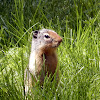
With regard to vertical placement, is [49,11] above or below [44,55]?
below

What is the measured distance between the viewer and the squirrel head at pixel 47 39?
2.74 metres

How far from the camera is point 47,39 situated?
283cm

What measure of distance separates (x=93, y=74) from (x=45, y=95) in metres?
0.73

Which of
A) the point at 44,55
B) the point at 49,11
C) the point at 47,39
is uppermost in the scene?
the point at 47,39

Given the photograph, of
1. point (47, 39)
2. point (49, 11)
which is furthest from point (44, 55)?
→ point (49, 11)

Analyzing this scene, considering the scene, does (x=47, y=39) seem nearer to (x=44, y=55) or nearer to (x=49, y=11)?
(x=44, y=55)

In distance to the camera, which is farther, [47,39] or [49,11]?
[49,11]

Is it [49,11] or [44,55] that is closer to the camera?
[44,55]

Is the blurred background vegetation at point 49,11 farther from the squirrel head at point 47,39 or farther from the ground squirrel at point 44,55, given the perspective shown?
the ground squirrel at point 44,55

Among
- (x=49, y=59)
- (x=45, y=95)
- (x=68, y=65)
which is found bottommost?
(x=68, y=65)

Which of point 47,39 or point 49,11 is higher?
point 47,39

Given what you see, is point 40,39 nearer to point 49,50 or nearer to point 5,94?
point 49,50

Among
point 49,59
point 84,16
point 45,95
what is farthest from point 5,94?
point 84,16

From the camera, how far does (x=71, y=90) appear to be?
8.23ft
